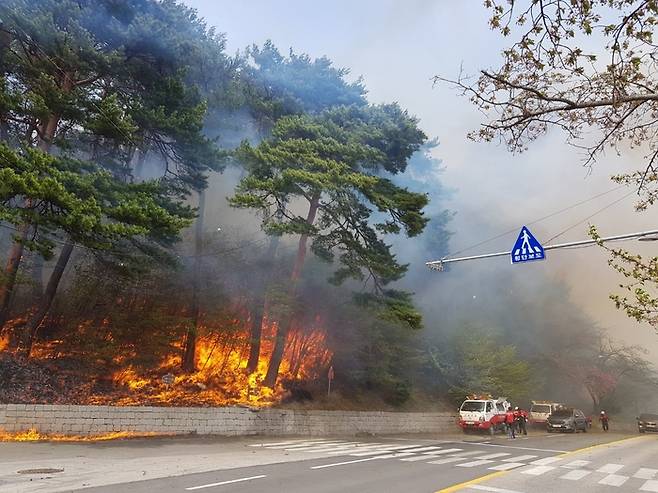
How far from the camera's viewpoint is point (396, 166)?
21594 mm

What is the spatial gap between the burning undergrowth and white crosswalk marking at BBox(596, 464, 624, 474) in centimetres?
1127

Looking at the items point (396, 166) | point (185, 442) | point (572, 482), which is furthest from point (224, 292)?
point (572, 482)

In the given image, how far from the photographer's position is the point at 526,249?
11422 mm

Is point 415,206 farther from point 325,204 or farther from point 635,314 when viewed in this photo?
point 635,314

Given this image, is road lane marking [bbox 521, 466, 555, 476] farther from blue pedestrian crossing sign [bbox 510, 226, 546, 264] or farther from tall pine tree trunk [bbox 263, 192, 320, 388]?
tall pine tree trunk [bbox 263, 192, 320, 388]

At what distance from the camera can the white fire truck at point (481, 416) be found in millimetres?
22797

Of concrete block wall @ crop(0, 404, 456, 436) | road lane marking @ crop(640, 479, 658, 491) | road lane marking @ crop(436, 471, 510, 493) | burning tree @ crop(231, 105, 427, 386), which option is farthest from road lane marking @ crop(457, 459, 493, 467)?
concrete block wall @ crop(0, 404, 456, 436)

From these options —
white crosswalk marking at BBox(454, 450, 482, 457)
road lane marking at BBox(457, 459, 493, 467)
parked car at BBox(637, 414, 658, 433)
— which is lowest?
parked car at BBox(637, 414, 658, 433)

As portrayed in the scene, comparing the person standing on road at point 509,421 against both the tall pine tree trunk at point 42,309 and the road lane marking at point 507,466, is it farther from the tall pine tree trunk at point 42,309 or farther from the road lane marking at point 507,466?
the tall pine tree trunk at point 42,309

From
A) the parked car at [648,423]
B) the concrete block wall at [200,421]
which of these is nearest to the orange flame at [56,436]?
the concrete block wall at [200,421]

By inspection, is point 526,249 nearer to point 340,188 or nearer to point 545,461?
point 545,461

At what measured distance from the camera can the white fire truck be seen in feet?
74.8

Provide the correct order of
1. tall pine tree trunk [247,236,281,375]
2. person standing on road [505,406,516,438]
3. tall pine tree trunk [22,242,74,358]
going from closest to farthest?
tall pine tree trunk [22,242,74,358], tall pine tree trunk [247,236,281,375], person standing on road [505,406,516,438]

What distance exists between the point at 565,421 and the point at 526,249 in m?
21.6
